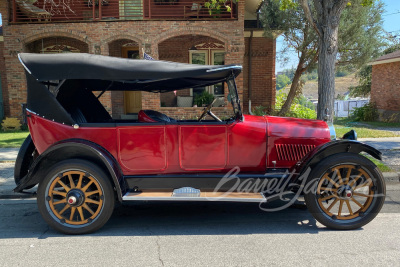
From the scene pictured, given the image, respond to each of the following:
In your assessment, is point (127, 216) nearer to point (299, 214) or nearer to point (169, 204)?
point (169, 204)

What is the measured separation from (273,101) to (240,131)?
11471 mm

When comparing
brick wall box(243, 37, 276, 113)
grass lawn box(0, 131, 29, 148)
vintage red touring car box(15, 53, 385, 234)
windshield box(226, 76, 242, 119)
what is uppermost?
brick wall box(243, 37, 276, 113)

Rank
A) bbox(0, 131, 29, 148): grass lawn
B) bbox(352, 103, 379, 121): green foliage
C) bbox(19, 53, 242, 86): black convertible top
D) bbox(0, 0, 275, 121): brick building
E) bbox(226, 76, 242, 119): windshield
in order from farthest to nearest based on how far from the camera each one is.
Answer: bbox(352, 103, 379, 121): green foliage → bbox(0, 0, 275, 121): brick building → bbox(0, 131, 29, 148): grass lawn → bbox(226, 76, 242, 119): windshield → bbox(19, 53, 242, 86): black convertible top

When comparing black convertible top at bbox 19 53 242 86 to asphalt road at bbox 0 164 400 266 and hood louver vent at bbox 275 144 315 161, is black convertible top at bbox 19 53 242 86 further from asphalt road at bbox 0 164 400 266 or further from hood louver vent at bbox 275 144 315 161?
asphalt road at bbox 0 164 400 266

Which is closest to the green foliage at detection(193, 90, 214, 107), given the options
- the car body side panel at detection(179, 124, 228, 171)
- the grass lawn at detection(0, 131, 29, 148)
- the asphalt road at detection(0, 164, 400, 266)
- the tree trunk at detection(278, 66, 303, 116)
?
the tree trunk at detection(278, 66, 303, 116)

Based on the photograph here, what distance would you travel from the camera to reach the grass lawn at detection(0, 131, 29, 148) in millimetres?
9449

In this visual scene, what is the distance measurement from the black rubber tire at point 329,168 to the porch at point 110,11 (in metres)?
9.11

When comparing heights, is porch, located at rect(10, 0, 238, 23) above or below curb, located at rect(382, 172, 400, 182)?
above

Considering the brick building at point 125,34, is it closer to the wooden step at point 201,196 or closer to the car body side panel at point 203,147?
the car body side panel at point 203,147

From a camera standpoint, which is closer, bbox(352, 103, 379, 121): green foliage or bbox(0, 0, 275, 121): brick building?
bbox(0, 0, 275, 121): brick building

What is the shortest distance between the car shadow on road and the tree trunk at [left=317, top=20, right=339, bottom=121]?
11.1 feet

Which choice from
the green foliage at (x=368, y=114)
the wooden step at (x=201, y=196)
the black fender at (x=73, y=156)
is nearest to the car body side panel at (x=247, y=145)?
the wooden step at (x=201, y=196)

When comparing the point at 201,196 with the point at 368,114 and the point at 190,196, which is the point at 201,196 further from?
the point at 368,114

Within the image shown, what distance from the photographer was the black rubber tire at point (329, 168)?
378cm
